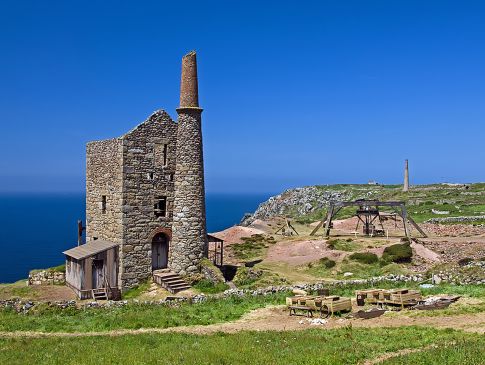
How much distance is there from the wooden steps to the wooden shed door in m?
3.17

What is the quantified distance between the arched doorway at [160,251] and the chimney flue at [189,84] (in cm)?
852

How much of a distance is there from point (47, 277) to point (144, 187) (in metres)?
9.85

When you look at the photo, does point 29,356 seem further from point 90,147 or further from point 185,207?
point 90,147

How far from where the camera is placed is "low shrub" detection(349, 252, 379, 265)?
127 feet

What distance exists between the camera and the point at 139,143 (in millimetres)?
31531

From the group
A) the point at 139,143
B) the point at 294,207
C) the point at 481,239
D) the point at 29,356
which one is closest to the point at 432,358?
the point at 29,356

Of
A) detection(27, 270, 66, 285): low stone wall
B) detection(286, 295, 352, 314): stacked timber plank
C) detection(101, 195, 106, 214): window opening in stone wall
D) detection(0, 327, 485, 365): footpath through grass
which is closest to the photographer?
detection(0, 327, 485, 365): footpath through grass

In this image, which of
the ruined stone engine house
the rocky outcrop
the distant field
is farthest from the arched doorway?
the rocky outcrop

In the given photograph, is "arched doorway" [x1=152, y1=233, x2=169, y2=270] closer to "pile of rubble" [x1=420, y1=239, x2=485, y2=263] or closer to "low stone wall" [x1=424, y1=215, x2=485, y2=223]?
"pile of rubble" [x1=420, y1=239, x2=485, y2=263]

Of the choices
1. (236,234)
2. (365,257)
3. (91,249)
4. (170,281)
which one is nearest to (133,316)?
(170,281)

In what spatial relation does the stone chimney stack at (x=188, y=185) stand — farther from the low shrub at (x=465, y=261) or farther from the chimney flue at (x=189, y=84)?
the low shrub at (x=465, y=261)

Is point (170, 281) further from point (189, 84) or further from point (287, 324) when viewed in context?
point (189, 84)

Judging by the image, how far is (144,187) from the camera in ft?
104

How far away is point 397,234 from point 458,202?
26.4 meters
